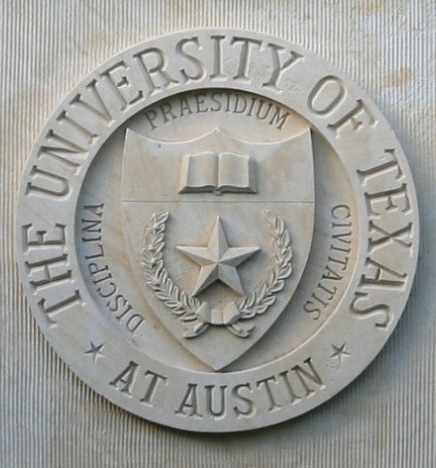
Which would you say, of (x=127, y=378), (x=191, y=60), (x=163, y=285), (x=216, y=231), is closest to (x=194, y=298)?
(x=163, y=285)

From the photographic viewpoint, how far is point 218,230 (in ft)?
10.6

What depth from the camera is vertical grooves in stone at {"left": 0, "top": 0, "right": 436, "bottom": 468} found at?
3289 millimetres

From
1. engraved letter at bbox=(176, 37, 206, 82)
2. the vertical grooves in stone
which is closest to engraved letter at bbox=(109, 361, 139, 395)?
the vertical grooves in stone

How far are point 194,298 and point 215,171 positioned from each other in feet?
1.43

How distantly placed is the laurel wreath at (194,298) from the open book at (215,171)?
14cm

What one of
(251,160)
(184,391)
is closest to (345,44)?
(251,160)

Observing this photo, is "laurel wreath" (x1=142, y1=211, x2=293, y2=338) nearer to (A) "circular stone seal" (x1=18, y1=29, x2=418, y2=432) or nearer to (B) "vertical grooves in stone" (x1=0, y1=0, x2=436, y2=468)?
(A) "circular stone seal" (x1=18, y1=29, x2=418, y2=432)

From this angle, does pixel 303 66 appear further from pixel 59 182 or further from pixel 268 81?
pixel 59 182

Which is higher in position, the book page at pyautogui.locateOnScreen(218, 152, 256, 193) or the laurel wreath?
the book page at pyautogui.locateOnScreen(218, 152, 256, 193)

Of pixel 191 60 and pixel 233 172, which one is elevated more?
pixel 191 60

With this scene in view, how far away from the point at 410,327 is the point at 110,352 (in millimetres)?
1042

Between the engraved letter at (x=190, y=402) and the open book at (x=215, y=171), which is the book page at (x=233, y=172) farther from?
the engraved letter at (x=190, y=402)

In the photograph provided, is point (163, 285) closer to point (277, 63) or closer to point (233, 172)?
point (233, 172)

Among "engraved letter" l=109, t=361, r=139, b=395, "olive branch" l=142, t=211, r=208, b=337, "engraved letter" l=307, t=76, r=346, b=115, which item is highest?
"engraved letter" l=307, t=76, r=346, b=115
